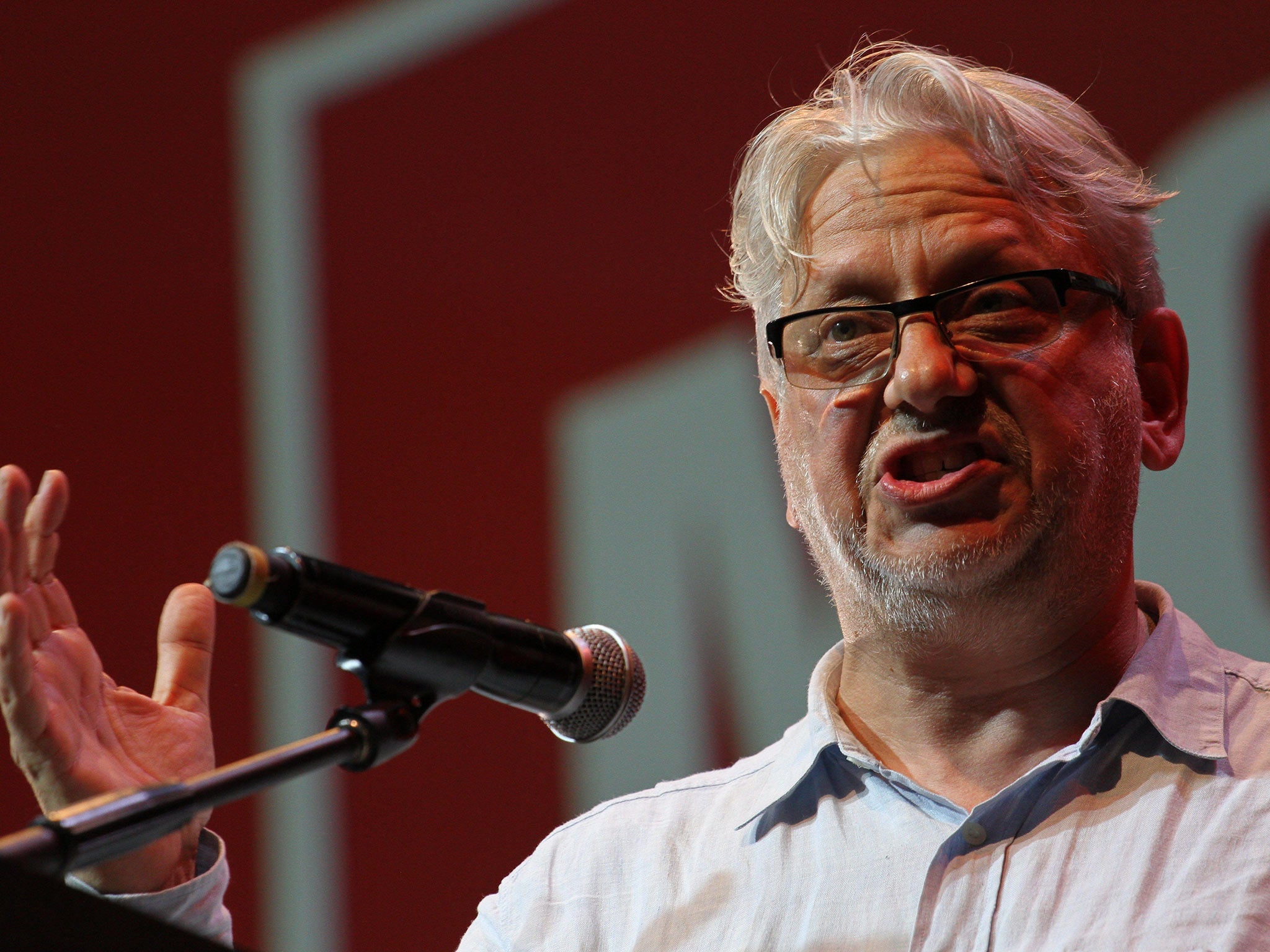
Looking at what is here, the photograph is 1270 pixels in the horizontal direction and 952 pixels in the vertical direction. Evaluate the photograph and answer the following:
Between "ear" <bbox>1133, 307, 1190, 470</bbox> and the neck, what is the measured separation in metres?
0.22

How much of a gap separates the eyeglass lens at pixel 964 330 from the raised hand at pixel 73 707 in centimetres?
89

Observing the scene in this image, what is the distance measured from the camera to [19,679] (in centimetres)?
120

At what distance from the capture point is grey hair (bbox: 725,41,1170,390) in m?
1.71

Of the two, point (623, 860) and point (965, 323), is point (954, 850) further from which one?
point (965, 323)

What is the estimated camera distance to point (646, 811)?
1.72m

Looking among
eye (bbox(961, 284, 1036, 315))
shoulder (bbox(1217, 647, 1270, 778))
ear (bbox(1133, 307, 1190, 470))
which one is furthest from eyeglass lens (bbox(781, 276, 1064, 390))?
shoulder (bbox(1217, 647, 1270, 778))

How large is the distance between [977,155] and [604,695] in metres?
0.96

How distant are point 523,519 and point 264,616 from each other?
62.6 inches

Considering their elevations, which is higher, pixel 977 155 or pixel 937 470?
pixel 977 155

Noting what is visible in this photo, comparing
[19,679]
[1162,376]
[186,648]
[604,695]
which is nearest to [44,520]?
[19,679]

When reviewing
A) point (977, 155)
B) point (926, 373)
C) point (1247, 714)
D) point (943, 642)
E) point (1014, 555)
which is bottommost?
point (1247, 714)

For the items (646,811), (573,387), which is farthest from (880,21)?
(646,811)

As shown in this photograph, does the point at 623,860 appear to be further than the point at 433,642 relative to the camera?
Yes

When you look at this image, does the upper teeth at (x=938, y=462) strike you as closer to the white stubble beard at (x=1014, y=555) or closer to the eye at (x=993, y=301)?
the white stubble beard at (x=1014, y=555)
